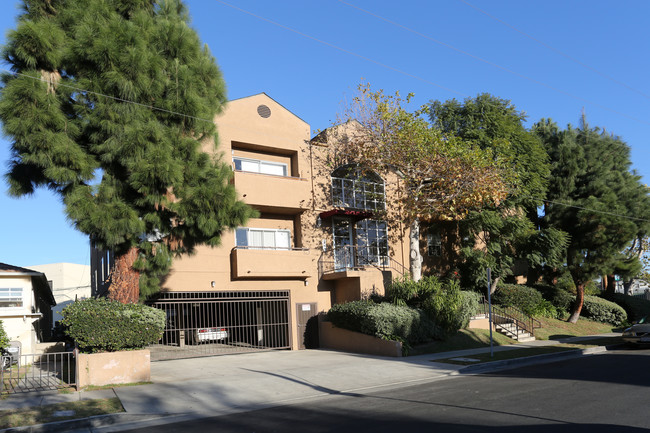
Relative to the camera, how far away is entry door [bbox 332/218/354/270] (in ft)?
79.1

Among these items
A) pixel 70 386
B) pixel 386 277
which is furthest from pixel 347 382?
pixel 386 277

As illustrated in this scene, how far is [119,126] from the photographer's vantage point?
13.4 meters

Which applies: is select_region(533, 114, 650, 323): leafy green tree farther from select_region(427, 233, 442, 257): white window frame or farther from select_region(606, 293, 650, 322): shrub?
select_region(427, 233, 442, 257): white window frame

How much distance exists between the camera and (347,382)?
1317 cm

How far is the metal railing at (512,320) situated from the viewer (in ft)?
78.3

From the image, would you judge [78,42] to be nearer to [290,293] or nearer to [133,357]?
[133,357]

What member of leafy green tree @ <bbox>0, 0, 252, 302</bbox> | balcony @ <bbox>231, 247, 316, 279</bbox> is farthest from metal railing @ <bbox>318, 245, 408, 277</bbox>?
leafy green tree @ <bbox>0, 0, 252, 302</bbox>

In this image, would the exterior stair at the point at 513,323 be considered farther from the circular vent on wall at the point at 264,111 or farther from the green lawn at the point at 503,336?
the circular vent on wall at the point at 264,111

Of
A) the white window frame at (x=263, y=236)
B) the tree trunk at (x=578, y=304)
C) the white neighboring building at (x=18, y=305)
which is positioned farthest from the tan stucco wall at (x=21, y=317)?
the tree trunk at (x=578, y=304)

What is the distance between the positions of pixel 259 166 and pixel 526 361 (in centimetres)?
1309

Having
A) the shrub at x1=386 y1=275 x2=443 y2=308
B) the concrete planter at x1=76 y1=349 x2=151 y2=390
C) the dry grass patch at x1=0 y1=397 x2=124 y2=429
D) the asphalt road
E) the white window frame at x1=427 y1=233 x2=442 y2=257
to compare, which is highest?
the white window frame at x1=427 y1=233 x2=442 y2=257

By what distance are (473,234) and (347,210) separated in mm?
7128

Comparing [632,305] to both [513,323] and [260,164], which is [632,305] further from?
[260,164]

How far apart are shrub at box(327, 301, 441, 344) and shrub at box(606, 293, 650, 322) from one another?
61.4ft
